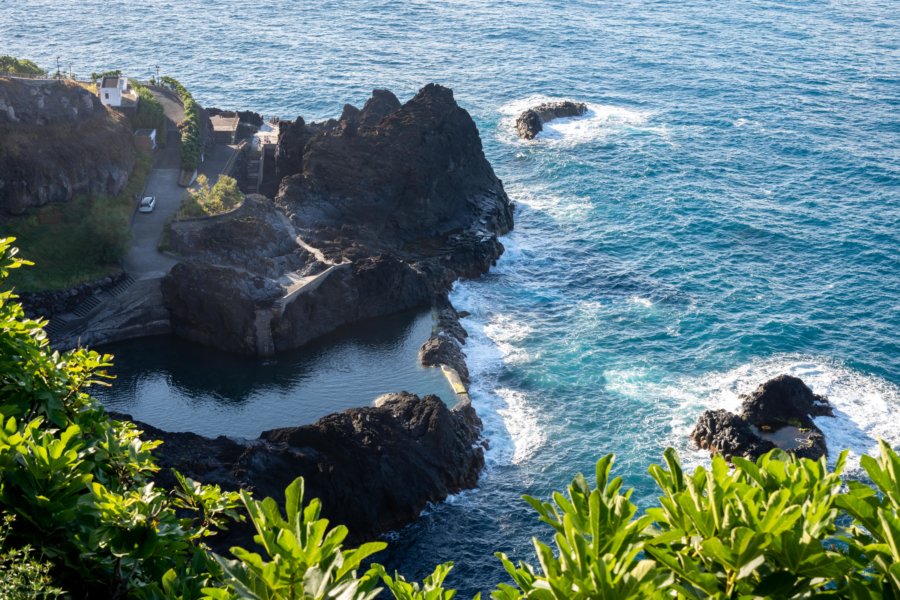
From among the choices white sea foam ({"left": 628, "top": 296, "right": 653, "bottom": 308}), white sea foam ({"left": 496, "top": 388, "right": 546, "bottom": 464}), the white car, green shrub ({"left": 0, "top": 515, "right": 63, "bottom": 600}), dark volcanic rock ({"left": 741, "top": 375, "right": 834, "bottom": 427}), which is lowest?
white sea foam ({"left": 496, "top": 388, "right": 546, "bottom": 464})

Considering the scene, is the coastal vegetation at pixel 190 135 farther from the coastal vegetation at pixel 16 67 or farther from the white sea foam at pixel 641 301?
the white sea foam at pixel 641 301

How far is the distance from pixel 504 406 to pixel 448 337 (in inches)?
336

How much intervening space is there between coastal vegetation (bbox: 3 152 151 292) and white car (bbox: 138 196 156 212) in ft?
12.4

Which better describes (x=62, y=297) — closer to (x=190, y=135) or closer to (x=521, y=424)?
(x=190, y=135)

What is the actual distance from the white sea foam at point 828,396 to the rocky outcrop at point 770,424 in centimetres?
109

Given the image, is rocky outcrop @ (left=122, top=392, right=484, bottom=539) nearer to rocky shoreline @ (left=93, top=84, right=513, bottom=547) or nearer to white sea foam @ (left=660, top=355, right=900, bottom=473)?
rocky shoreline @ (left=93, top=84, right=513, bottom=547)

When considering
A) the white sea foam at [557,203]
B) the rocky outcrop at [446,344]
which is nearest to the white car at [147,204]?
the rocky outcrop at [446,344]

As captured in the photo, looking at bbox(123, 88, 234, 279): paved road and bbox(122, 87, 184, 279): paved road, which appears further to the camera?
bbox(123, 88, 234, 279): paved road

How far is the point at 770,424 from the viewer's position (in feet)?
218

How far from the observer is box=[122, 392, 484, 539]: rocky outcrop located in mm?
56750

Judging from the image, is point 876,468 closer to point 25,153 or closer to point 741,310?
point 741,310

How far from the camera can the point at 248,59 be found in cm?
15000

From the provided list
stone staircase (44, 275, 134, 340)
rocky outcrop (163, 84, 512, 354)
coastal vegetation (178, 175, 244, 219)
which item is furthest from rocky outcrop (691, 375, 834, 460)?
stone staircase (44, 275, 134, 340)

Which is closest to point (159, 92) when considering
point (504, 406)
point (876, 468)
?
point (504, 406)
